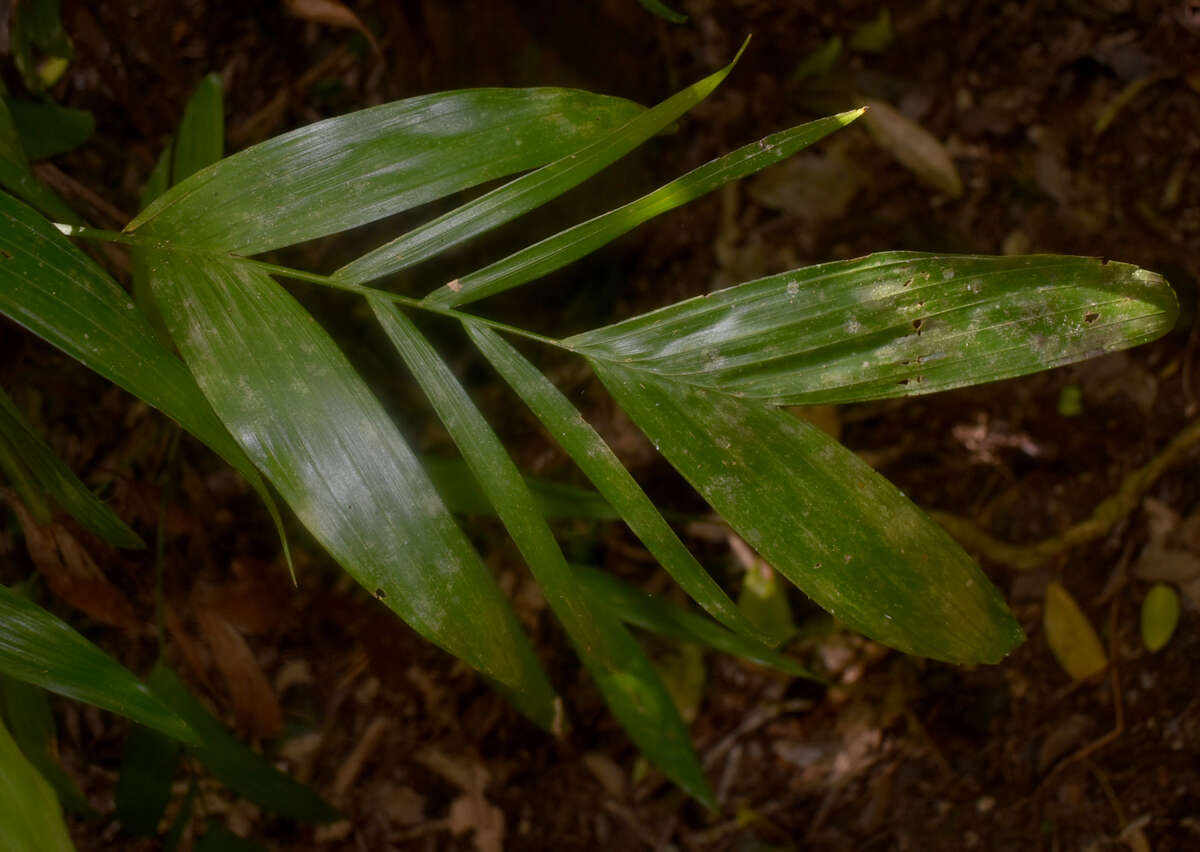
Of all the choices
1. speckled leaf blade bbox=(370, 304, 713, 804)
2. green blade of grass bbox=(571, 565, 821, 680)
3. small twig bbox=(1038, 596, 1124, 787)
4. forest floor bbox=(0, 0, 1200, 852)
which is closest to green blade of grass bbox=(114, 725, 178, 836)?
forest floor bbox=(0, 0, 1200, 852)

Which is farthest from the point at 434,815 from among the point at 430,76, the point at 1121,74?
the point at 1121,74

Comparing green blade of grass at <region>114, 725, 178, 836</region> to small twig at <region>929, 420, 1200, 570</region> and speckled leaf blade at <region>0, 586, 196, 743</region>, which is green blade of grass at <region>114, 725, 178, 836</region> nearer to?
speckled leaf blade at <region>0, 586, 196, 743</region>

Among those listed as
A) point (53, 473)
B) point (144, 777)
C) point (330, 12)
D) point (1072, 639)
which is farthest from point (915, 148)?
point (144, 777)

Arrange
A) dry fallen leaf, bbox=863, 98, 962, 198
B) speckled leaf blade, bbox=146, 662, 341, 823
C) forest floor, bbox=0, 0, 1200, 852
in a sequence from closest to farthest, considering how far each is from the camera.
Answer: speckled leaf blade, bbox=146, 662, 341, 823
forest floor, bbox=0, 0, 1200, 852
dry fallen leaf, bbox=863, 98, 962, 198

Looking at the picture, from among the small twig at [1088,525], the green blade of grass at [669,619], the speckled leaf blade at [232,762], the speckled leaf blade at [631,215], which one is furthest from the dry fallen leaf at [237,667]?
the small twig at [1088,525]

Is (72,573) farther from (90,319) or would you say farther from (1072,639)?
(1072,639)

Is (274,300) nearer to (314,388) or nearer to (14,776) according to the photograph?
(314,388)
